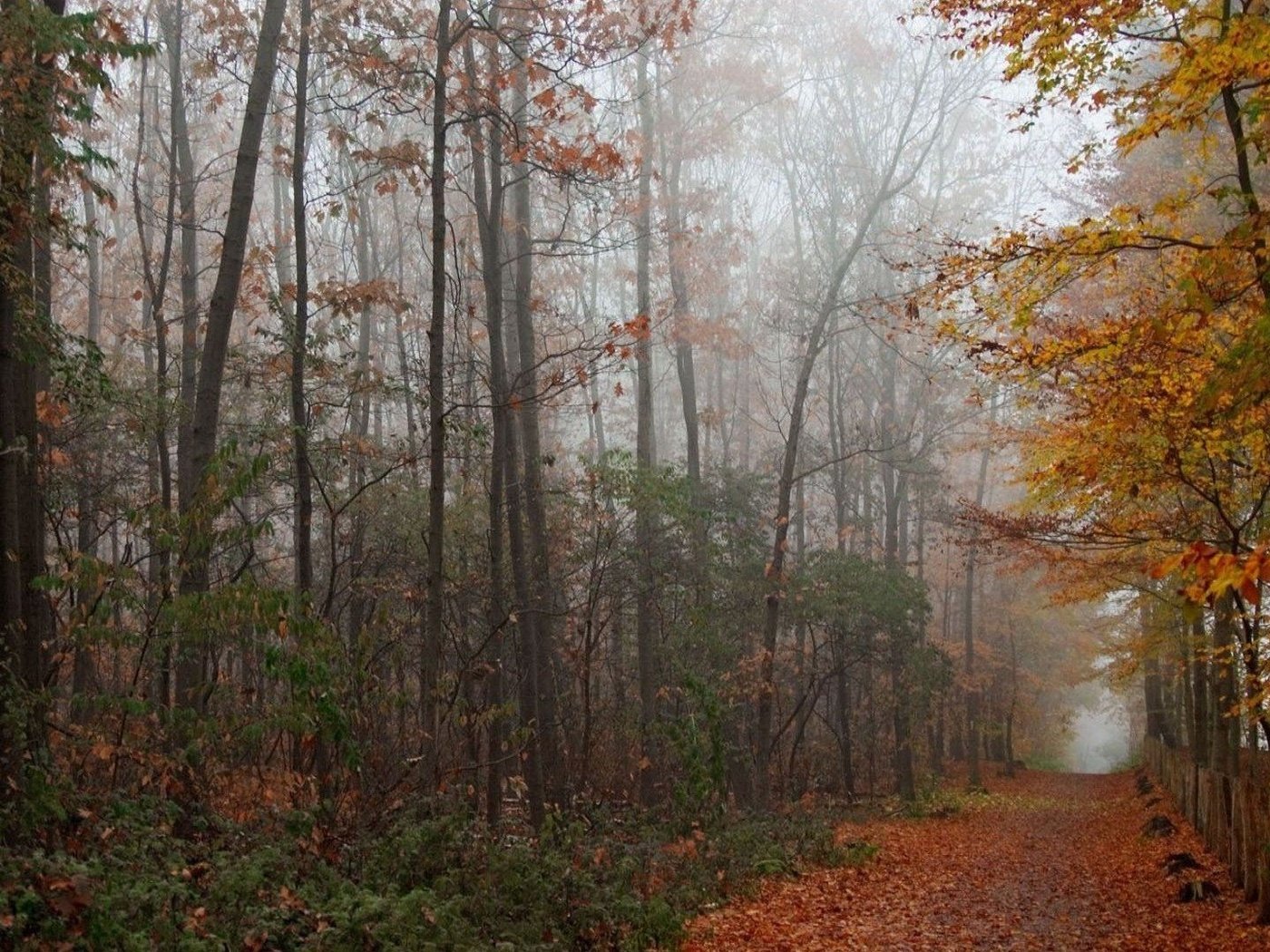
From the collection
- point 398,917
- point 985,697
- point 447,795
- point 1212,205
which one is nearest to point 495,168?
point 447,795

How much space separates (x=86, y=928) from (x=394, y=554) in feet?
35.0

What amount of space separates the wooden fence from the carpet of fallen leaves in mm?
214

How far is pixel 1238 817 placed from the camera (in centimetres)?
1030

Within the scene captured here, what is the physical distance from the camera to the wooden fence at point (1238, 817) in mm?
9180

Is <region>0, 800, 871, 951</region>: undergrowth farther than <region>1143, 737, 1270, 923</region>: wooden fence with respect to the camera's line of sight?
No

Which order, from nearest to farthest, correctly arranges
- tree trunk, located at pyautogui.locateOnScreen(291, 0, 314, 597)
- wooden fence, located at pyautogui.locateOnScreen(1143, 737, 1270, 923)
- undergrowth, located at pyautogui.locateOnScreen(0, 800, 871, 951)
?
undergrowth, located at pyautogui.locateOnScreen(0, 800, 871, 951) → wooden fence, located at pyautogui.locateOnScreen(1143, 737, 1270, 923) → tree trunk, located at pyautogui.locateOnScreen(291, 0, 314, 597)

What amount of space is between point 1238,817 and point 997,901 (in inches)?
100

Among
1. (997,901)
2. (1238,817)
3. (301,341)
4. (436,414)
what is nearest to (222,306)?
(301,341)

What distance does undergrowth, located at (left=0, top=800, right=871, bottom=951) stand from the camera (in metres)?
5.02

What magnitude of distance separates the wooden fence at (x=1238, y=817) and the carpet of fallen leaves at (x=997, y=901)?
0.21 m

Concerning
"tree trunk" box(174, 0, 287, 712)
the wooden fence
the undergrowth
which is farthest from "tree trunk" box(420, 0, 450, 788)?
the wooden fence

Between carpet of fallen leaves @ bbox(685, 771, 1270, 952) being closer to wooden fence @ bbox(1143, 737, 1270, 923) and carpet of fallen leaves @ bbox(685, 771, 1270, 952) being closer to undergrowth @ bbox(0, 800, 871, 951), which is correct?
wooden fence @ bbox(1143, 737, 1270, 923)

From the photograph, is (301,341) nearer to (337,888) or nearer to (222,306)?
(222,306)

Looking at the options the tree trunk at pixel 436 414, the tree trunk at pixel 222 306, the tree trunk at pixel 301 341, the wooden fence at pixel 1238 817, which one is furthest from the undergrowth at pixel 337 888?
the wooden fence at pixel 1238 817
